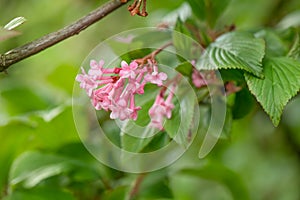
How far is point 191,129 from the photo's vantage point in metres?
0.96

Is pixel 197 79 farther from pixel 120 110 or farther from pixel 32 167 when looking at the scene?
pixel 32 167

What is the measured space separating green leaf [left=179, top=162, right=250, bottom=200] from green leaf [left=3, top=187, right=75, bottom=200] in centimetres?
30

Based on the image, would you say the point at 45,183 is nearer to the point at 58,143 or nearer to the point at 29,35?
the point at 58,143

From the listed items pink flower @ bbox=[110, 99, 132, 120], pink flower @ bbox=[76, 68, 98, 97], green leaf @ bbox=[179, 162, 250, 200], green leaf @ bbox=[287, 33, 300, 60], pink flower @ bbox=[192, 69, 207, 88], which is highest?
pink flower @ bbox=[76, 68, 98, 97]

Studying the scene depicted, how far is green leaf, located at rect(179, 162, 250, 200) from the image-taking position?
4.23 feet

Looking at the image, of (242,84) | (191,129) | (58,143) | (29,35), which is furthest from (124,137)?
(29,35)

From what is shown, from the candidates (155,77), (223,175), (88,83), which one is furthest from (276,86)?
(223,175)

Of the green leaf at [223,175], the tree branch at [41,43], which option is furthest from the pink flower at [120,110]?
the green leaf at [223,175]

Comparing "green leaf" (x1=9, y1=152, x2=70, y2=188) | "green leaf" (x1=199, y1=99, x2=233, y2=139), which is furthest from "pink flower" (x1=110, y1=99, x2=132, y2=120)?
"green leaf" (x1=9, y1=152, x2=70, y2=188)

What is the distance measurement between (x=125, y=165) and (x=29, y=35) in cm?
153

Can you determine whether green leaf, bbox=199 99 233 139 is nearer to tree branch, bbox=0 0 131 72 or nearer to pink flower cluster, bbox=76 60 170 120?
pink flower cluster, bbox=76 60 170 120

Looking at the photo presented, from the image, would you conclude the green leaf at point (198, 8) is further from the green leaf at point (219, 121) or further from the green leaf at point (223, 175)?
the green leaf at point (223, 175)

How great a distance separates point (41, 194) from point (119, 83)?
43cm

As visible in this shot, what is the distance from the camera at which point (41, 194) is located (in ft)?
3.71
